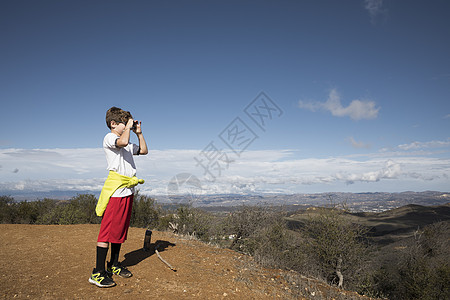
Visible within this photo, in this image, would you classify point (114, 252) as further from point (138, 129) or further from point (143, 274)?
point (138, 129)

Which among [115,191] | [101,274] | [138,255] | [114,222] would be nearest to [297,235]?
[138,255]

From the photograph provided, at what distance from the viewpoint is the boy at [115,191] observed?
371cm

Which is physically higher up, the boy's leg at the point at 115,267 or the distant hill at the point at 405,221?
the boy's leg at the point at 115,267

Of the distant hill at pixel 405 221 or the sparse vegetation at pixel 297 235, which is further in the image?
the distant hill at pixel 405 221

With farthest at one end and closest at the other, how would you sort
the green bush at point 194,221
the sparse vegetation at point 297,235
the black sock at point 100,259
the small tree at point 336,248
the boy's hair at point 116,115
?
the green bush at point 194,221 < the sparse vegetation at point 297,235 < the small tree at point 336,248 < the boy's hair at point 116,115 < the black sock at point 100,259

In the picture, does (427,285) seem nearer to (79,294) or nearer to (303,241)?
(303,241)

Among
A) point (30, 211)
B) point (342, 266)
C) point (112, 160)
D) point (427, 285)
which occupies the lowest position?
point (427, 285)

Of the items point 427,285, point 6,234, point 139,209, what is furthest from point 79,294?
point 427,285

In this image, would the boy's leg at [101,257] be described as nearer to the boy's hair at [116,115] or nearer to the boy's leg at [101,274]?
the boy's leg at [101,274]

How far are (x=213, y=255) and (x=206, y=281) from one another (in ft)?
6.06

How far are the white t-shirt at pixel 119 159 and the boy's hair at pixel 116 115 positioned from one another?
0.30 meters

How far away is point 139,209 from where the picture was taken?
58.0 feet

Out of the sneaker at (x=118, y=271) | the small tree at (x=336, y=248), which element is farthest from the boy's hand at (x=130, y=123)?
the small tree at (x=336, y=248)

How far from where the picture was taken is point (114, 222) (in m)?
3.75
